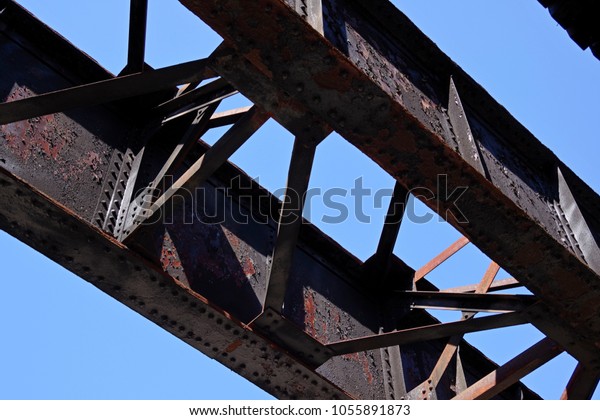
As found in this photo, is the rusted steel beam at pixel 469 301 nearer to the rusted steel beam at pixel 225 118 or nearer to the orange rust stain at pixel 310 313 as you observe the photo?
the orange rust stain at pixel 310 313

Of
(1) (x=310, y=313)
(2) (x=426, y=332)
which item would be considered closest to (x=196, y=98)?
(1) (x=310, y=313)

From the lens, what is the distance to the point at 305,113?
16.4 feet

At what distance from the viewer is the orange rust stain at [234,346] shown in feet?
19.7

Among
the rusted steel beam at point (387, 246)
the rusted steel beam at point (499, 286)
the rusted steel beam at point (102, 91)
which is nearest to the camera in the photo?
the rusted steel beam at point (102, 91)

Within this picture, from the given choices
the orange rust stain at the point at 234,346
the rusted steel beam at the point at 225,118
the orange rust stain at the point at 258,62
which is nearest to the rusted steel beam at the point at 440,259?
the orange rust stain at the point at 234,346

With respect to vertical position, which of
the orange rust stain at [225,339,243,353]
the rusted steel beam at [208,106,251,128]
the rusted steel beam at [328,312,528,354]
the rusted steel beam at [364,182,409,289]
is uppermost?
the rusted steel beam at [208,106,251,128]

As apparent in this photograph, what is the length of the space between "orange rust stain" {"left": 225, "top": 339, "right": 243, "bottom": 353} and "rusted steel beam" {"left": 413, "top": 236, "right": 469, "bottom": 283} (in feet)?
7.14

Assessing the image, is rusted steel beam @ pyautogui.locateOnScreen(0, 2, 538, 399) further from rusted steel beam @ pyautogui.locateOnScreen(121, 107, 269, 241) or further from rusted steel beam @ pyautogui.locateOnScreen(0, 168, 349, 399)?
rusted steel beam @ pyautogui.locateOnScreen(121, 107, 269, 241)

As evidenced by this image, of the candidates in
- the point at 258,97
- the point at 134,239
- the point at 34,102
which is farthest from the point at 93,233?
the point at 258,97

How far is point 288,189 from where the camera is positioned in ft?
17.4

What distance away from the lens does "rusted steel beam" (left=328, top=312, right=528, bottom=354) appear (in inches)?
245

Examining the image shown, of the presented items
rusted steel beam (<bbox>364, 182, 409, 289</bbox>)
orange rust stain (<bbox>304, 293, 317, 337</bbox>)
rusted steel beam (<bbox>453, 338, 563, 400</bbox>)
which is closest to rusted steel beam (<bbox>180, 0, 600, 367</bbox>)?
rusted steel beam (<bbox>453, 338, 563, 400</bbox>)

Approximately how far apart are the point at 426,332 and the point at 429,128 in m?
1.87

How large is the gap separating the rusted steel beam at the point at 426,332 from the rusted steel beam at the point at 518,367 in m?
0.38
